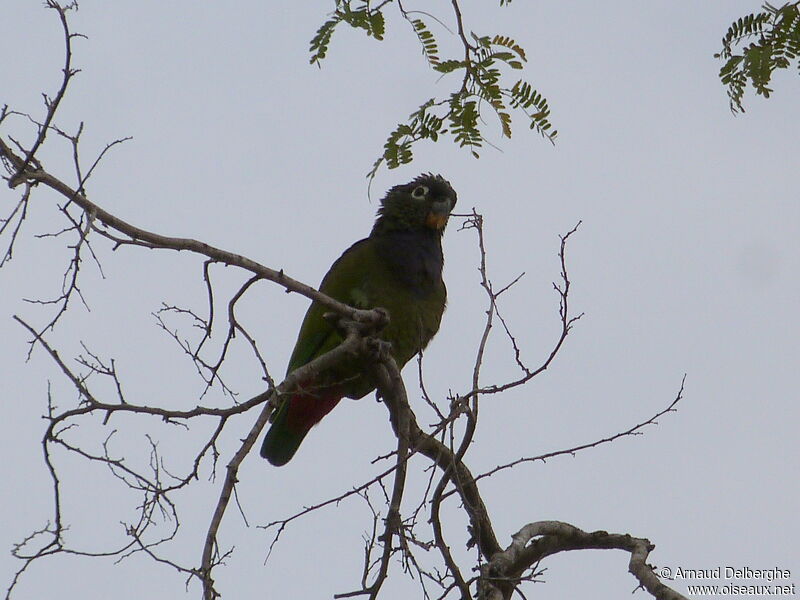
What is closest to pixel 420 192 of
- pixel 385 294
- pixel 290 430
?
pixel 385 294

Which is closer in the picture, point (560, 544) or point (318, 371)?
point (318, 371)

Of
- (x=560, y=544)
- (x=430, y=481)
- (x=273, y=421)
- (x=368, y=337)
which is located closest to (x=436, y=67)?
(x=368, y=337)

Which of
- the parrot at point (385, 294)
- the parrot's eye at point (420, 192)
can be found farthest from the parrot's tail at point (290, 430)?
the parrot's eye at point (420, 192)

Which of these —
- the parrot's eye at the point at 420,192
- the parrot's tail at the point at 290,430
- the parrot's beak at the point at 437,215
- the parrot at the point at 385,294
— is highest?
the parrot's eye at the point at 420,192

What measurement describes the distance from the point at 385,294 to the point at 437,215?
33.5 inches

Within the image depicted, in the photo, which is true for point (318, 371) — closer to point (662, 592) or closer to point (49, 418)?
point (49, 418)

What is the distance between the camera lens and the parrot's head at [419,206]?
6078mm

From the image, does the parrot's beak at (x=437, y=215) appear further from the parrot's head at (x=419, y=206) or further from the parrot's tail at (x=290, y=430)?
the parrot's tail at (x=290, y=430)

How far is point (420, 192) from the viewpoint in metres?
6.19

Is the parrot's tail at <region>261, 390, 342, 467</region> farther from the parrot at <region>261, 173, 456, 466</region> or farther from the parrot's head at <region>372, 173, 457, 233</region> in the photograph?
the parrot's head at <region>372, 173, 457, 233</region>

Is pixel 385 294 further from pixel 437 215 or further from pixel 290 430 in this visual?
pixel 290 430

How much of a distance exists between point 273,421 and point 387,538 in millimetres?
2522

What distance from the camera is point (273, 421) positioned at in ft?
19.0

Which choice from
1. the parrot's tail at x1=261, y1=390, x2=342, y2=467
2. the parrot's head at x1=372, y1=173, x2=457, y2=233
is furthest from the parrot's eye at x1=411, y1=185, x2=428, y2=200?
the parrot's tail at x1=261, y1=390, x2=342, y2=467
